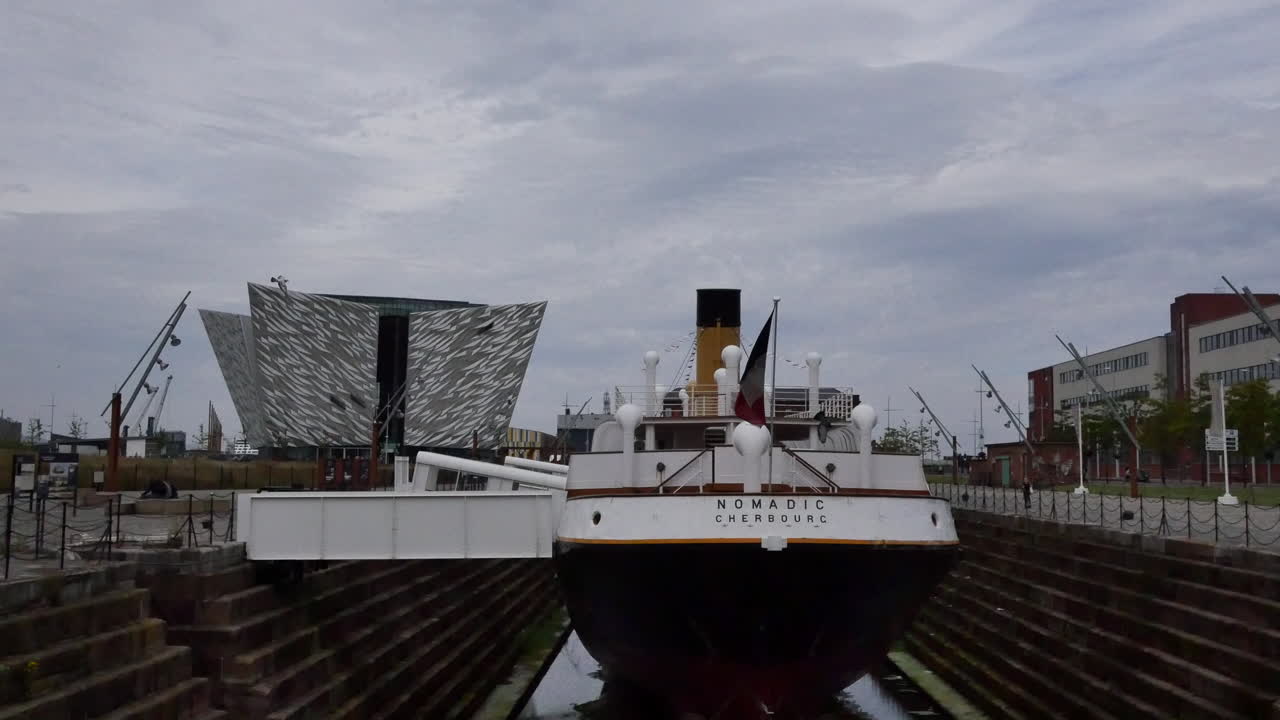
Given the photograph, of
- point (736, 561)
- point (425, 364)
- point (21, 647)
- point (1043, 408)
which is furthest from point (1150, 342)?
point (21, 647)

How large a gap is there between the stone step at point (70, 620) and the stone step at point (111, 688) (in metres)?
Result: 0.54

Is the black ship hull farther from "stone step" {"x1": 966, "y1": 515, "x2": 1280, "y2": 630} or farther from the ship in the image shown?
"stone step" {"x1": 966, "y1": 515, "x2": 1280, "y2": 630}

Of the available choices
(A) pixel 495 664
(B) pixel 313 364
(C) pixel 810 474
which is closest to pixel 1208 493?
(A) pixel 495 664

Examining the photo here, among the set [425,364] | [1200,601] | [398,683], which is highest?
[425,364]

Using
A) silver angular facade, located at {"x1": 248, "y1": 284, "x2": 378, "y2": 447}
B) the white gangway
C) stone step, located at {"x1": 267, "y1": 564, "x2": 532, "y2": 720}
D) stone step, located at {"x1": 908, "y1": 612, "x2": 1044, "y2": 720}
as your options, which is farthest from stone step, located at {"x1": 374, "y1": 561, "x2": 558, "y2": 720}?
silver angular facade, located at {"x1": 248, "y1": 284, "x2": 378, "y2": 447}

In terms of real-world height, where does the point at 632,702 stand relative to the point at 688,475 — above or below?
below

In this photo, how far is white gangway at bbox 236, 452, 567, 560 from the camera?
60.7ft

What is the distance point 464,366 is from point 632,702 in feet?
259

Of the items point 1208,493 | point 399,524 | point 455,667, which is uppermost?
point 399,524

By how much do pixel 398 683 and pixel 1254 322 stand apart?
2663 inches

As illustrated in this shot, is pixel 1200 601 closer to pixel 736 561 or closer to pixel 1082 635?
pixel 1082 635

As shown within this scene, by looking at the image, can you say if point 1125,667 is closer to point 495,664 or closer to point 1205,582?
point 1205,582

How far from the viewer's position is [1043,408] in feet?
370

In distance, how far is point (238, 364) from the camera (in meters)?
105
